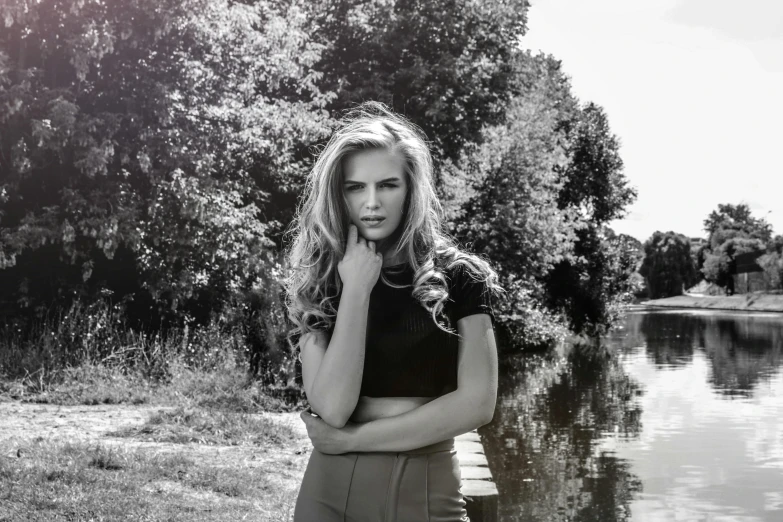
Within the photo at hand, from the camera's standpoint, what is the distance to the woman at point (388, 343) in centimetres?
227

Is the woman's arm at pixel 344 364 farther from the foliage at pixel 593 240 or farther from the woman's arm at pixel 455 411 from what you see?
the foliage at pixel 593 240

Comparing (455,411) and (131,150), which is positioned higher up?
(131,150)

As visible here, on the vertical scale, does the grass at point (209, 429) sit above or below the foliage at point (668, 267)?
below

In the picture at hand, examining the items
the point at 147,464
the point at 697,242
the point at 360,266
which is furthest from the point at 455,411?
the point at 697,242

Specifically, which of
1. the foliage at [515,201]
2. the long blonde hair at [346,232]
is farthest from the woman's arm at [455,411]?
the foliage at [515,201]

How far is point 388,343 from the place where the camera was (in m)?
2.35

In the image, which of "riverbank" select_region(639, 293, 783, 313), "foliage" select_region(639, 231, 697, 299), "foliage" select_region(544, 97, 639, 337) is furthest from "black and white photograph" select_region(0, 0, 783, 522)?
"foliage" select_region(639, 231, 697, 299)

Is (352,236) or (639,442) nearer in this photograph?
(352,236)

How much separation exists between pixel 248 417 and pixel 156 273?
18.3ft

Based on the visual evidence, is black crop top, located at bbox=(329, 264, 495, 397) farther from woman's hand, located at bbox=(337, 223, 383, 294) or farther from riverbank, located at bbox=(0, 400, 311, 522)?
riverbank, located at bbox=(0, 400, 311, 522)

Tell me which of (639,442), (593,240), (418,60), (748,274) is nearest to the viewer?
(639,442)

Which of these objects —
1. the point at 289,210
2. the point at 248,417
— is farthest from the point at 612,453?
the point at 289,210

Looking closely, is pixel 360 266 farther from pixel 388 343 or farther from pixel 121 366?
pixel 121 366

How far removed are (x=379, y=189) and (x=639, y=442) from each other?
41.8 feet
